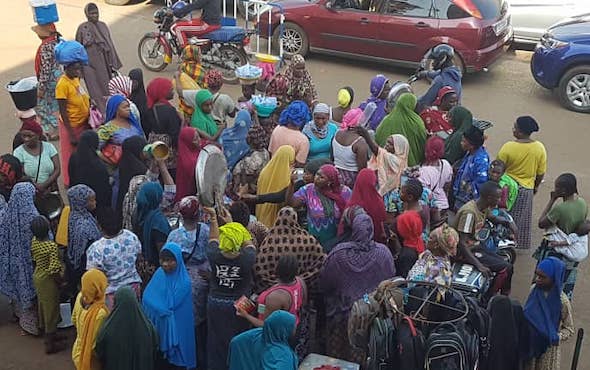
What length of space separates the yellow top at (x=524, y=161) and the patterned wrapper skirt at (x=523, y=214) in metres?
0.09

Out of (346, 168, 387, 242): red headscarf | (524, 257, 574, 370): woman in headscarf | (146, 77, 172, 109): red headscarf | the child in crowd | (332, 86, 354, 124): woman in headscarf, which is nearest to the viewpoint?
(524, 257, 574, 370): woman in headscarf

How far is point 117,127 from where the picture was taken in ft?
24.0

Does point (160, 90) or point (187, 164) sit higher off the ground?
point (160, 90)

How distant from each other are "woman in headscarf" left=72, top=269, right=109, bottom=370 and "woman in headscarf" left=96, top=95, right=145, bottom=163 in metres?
2.33

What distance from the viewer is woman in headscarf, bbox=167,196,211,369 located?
569 centimetres

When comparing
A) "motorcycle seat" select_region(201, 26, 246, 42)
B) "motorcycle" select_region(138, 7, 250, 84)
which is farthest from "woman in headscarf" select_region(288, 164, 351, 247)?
"motorcycle seat" select_region(201, 26, 246, 42)

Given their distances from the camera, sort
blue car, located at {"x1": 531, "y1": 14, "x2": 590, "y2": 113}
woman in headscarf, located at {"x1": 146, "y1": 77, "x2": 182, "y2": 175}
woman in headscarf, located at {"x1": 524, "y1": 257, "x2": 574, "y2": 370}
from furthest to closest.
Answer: blue car, located at {"x1": 531, "y1": 14, "x2": 590, "y2": 113}
woman in headscarf, located at {"x1": 146, "y1": 77, "x2": 182, "y2": 175}
woman in headscarf, located at {"x1": 524, "y1": 257, "x2": 574, "y2": 370}

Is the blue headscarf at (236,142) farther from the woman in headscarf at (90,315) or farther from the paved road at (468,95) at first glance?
the woman in headscarf at (90,315)

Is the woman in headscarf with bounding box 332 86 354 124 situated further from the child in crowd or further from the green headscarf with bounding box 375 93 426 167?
the child in crowd

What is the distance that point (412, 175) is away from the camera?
688 cm

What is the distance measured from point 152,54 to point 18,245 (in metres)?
7.43

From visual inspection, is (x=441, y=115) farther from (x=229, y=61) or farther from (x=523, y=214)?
(x=229, y=61)

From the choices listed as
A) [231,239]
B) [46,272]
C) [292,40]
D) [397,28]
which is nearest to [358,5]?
[397,28]

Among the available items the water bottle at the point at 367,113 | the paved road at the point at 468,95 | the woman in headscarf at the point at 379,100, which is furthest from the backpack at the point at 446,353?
the woman in headscarf at the point at 379,100
